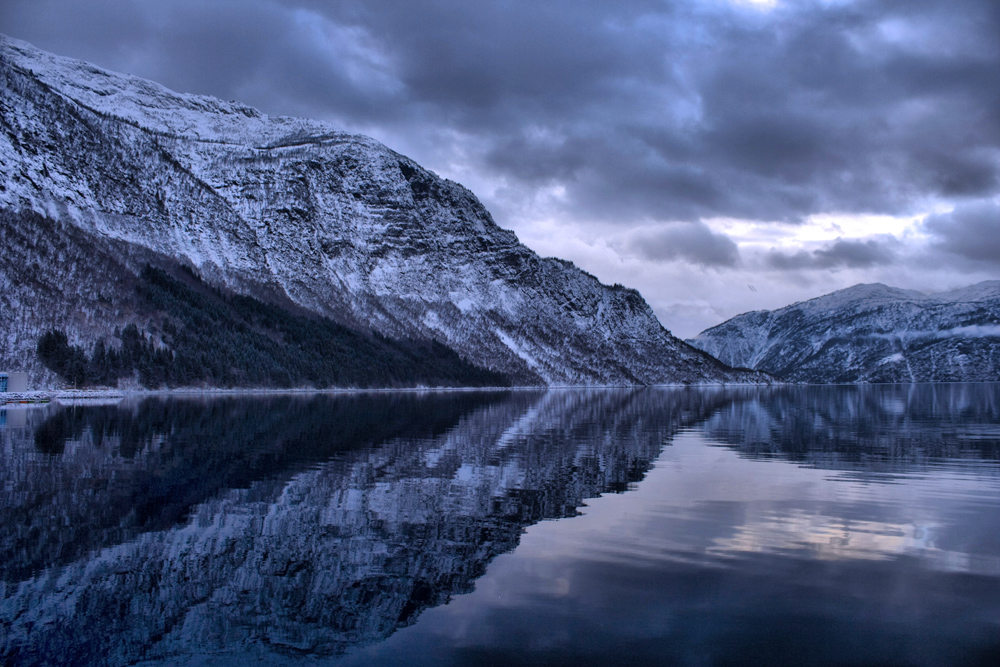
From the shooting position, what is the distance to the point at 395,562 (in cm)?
1731

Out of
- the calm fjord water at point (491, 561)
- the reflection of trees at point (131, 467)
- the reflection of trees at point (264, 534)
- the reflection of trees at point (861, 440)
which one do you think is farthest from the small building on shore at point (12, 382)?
the reflection of trees at point (861, 440)

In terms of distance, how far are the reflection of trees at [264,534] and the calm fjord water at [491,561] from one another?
0.08 metres

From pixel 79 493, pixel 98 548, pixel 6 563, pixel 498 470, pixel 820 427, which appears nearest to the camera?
pixel 6 563

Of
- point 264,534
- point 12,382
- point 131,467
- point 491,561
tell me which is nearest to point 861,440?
point 491,561

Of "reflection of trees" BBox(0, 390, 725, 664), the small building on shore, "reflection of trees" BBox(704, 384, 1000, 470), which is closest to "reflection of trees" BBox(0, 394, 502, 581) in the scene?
"reflection of trees" BBox(0, 390, 725, 664)

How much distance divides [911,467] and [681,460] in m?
10.5

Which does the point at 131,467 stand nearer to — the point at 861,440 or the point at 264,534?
the point at 264,534

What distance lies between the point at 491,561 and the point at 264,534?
632 centimetres

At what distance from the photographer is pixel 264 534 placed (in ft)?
64.7

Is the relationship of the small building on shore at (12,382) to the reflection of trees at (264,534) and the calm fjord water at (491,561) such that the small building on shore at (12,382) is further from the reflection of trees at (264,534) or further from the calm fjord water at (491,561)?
the calm fjord water at (491,561)

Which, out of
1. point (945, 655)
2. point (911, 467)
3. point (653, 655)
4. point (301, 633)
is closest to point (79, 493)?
point (301, 633)

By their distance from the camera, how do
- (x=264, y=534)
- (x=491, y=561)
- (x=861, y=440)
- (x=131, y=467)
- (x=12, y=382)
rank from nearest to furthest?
1. (x=491, y=561)
2. (x=264, y=534)
3. (x=131, y=467)
4. (x=861, y=440)
5. (x=12, y=382)

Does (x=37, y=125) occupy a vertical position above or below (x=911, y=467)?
above

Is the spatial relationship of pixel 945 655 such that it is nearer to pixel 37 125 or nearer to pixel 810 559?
pixel 810 559
